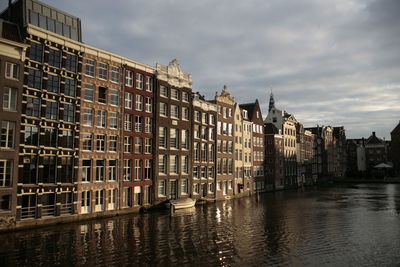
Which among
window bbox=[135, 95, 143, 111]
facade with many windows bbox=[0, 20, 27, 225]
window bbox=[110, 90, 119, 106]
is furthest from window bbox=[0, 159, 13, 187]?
window bbox=[135, 95, 143, 111]

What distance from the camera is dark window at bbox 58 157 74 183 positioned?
4178 centimetres

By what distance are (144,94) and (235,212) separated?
22.4m

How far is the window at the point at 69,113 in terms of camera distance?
43094 millimetres

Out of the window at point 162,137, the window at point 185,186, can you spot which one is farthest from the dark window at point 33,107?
the window at point 185,186

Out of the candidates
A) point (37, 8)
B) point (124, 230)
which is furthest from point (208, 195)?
point (37, 8)

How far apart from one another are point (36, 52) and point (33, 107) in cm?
626

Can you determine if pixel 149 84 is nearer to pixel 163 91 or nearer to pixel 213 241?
pixel 163 91

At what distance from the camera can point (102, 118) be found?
157 ft

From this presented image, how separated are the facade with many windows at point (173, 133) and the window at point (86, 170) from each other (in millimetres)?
12258

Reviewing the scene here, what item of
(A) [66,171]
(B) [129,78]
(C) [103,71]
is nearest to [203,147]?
(B) [129,78]

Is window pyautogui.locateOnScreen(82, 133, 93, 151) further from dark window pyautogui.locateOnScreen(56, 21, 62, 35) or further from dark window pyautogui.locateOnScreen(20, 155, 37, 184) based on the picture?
dark window pyautogui.locateOnScreen(56, 21, 62, 35)

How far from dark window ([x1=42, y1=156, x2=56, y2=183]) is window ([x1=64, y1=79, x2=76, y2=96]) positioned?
8207 mm

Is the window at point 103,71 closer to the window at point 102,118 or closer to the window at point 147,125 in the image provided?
the window at point 102,118

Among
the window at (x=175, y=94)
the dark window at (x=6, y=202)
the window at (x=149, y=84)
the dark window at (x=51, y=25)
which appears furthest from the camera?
the window at (x=175, y=94)
